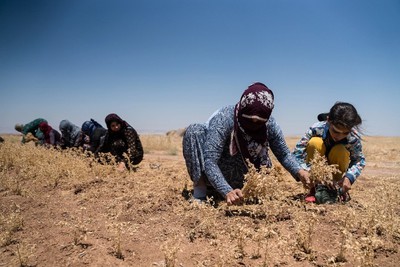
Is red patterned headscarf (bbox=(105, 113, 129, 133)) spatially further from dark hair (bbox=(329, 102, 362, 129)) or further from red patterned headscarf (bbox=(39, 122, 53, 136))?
dark hair (bbox=(329, 102, 362, 129))

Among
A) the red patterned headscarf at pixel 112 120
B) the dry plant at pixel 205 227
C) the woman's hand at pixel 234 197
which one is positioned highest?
the red patterned headscarf at pixel 112 120

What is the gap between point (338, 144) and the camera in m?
3.69

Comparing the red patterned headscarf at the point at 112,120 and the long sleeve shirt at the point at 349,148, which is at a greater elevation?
the red patterned headscarf at the point at 112,120

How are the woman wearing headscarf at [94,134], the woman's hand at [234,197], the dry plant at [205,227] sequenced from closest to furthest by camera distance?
the dry plant at [205,227] → the woman's hand at [234,197] → the woman wearing headscarf at [94,134]

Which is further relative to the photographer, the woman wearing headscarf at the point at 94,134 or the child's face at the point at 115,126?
the woman wearing headscarf at the point at 94,134

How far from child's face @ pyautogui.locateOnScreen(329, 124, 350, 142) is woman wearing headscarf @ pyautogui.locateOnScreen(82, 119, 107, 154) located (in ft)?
15.8

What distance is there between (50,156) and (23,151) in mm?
1066

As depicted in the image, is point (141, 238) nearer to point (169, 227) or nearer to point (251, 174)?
point (169, 227)

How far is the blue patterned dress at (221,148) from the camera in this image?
10.7 ft

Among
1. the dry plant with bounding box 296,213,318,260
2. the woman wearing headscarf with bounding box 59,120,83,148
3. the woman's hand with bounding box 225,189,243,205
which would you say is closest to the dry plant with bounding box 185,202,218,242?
the woman's hand with bounding box 225,189,243,205

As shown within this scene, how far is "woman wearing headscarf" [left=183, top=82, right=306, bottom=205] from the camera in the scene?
3082 mm

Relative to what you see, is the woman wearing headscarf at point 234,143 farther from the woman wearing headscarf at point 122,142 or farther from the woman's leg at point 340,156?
the woman wearing headscarf at point 122,142

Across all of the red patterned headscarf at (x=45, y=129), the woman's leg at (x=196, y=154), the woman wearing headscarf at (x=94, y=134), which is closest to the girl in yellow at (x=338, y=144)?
the woman's leg at (x=196, y=154)

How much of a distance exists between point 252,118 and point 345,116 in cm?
99
